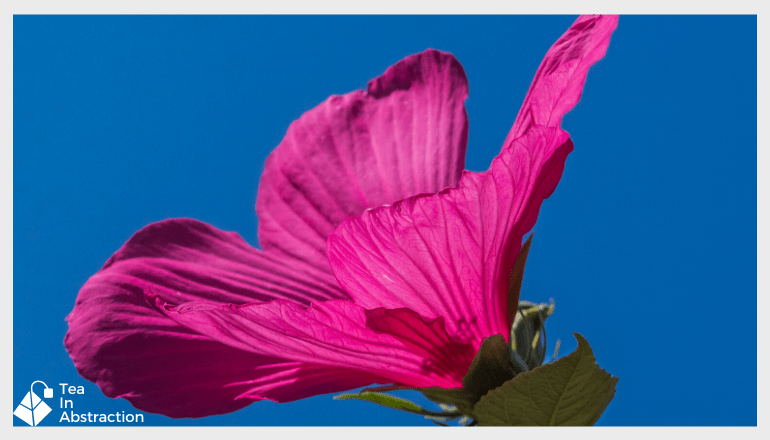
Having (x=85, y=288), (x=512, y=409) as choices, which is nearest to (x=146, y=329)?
(x=85, y=288)

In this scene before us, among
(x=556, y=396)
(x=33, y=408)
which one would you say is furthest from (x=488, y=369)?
(x=33, y=408)

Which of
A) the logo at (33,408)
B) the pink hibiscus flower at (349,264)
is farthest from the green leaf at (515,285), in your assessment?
the logo at (33,408)

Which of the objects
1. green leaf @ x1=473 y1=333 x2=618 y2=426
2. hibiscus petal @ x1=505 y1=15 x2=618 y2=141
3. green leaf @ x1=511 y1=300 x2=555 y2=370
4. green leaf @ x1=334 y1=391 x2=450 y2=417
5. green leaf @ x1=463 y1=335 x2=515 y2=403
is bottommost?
green leaf @ x1=473 y1=333 x2=618 y2=426

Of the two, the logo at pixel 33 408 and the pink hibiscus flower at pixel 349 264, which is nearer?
the pink hibiscus flower at pixel 349 264

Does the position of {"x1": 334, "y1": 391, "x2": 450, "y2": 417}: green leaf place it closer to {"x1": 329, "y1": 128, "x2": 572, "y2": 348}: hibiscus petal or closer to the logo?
{"x1": 329, "y1": 128, "x2": 572, "y2": 348}: hibiscus petal

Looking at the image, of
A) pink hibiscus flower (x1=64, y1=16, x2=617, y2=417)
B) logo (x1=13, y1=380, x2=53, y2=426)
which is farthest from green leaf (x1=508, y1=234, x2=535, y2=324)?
logo (x1=13, y1=380, x2=53, y2=426)

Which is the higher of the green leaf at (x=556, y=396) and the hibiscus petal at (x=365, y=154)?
the hibiscus petal at (x=365, y=154)

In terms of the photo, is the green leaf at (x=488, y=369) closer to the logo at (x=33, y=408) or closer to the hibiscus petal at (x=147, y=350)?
the hibiscus petal at (x=147, y=350)

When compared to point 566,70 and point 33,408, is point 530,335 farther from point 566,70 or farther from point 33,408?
point 33,408
